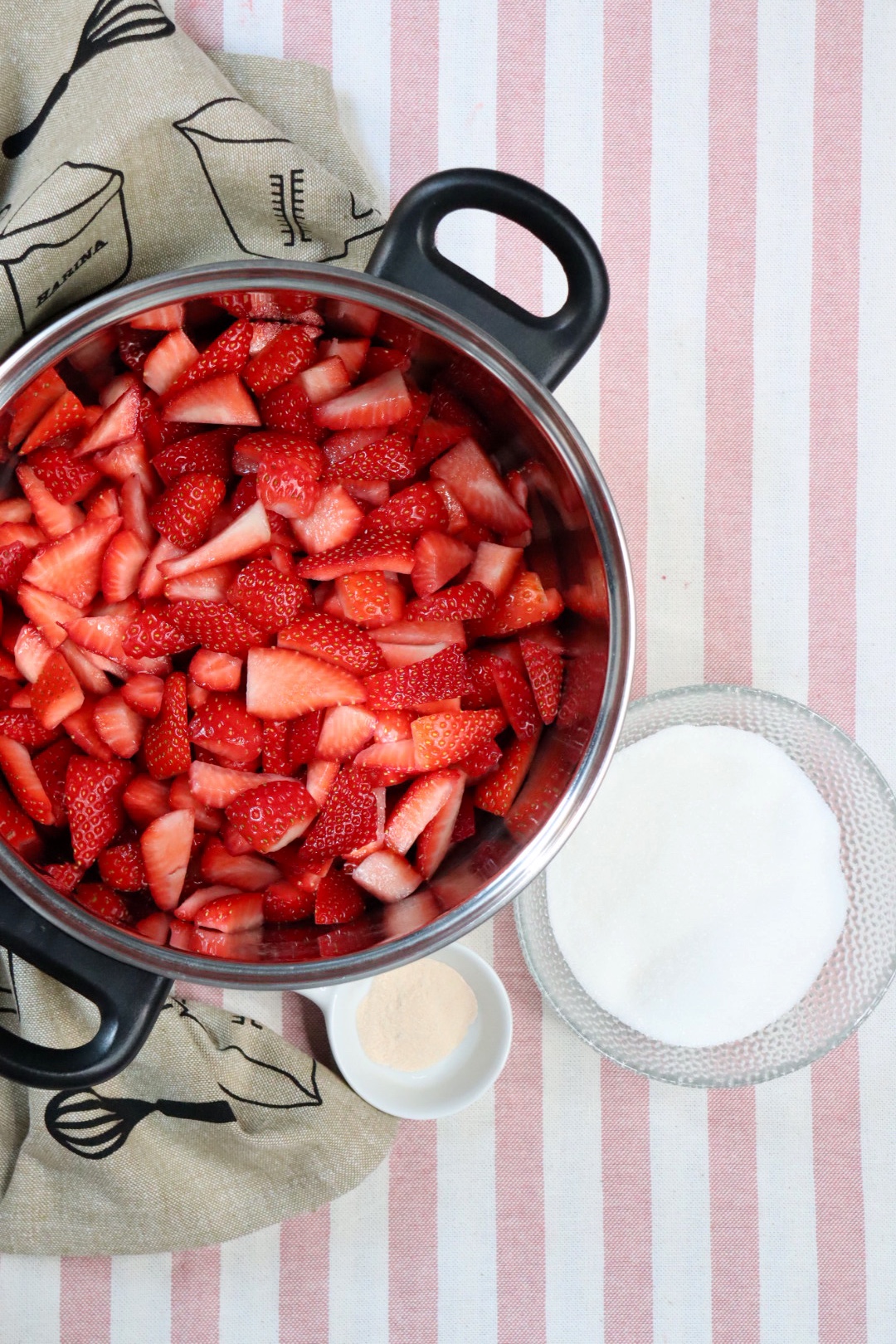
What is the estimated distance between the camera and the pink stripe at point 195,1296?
1.03 m

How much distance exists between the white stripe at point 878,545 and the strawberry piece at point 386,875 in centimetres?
48

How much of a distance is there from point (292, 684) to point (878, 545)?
0.58 m

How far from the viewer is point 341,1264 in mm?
1049

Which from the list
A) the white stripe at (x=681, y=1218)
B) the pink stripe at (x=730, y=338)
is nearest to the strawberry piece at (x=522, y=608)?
the pink stripe at (x=730, y=338)

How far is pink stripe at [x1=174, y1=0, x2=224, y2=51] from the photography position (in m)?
0.96

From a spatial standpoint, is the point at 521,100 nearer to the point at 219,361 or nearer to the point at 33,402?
the point at 219,361

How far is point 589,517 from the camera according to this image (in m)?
0.79

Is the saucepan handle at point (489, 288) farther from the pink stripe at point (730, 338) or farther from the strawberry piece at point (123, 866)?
the strawberry piece at point (123, 866)

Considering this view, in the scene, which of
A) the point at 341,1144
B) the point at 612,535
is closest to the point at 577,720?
the point at 612,535

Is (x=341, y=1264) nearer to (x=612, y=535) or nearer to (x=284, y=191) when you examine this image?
(x=612, y=535)

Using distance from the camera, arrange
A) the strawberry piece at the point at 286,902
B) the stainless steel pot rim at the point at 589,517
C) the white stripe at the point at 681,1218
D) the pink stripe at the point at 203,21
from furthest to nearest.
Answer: the white stripe at the point at 681,1218
the pink stripe at the point at 203,21
the strawberry piece at the point at 286,902
the stainless steel pot rim at the point at 589,517

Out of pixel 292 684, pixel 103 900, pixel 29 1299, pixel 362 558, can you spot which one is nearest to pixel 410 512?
pixel 362 558

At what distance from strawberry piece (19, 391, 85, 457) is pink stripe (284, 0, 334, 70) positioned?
0.40m

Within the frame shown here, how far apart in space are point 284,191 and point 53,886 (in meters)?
0.55
